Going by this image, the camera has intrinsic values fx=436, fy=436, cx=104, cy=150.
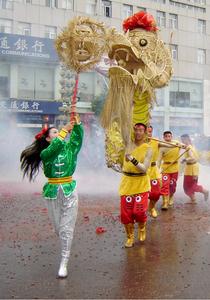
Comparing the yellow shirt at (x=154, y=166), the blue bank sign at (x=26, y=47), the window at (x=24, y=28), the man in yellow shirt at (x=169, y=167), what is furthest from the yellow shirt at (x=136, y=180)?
the window at (x=24, y=28)

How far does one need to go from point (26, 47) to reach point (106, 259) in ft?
61.1

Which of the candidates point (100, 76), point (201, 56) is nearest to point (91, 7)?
point (100, 76)

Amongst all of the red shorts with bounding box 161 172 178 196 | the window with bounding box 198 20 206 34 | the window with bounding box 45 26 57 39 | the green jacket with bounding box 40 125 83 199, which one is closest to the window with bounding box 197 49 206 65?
the window with bounding box 198 20 206 34

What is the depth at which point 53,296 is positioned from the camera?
136 inches

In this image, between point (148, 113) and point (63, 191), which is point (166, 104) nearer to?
point (148, 113)

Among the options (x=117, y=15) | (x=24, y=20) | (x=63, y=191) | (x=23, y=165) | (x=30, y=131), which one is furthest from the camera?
(x=117, y=15)

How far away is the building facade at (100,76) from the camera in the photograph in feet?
72.2

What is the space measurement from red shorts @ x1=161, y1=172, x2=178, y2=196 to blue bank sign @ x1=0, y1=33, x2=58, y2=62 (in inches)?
576

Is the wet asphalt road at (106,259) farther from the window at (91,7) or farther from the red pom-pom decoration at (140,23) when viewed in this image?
the window at (91,7)

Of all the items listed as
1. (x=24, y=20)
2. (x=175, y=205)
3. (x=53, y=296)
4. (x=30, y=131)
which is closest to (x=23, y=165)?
(x=53, y=296)

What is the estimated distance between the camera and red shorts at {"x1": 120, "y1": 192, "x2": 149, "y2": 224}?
5078 millimetres

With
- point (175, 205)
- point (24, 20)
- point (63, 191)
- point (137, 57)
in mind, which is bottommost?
point (175, 205)

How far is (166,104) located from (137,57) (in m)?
20.2

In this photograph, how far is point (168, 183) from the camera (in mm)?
7781
